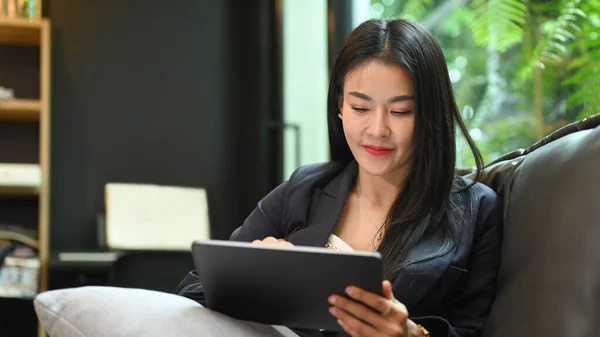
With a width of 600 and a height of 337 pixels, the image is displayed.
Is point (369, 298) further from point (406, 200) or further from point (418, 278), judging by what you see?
point (406, 200)

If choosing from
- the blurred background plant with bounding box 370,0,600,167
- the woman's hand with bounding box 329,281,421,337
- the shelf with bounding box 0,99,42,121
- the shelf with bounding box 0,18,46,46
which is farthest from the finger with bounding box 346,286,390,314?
the shelf with bounding box 0,18,46,46

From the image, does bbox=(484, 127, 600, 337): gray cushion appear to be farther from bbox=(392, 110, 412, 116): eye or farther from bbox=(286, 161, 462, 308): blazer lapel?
bbox=(392, 110, 412, 116): eye

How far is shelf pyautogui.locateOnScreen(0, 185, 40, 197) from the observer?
3.65 meters

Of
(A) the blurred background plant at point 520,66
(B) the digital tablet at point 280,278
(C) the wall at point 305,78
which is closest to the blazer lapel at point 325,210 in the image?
(B) the digital tablet at point 280,278

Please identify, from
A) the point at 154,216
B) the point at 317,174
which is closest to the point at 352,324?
the point at 317,174

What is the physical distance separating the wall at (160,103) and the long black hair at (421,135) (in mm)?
2447

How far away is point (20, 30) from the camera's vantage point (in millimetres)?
3746

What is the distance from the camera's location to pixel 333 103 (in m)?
1.75

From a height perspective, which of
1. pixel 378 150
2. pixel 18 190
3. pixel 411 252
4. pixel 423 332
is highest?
pixel 378 150

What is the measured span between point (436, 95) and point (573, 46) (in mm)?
901

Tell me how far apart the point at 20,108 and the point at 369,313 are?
110 inches

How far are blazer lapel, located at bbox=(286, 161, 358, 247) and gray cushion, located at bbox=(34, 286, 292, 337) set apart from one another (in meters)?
0.35

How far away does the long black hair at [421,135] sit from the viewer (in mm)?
1564

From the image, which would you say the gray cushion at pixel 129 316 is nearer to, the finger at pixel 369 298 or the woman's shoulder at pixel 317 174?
the finger at pixel 369 298
